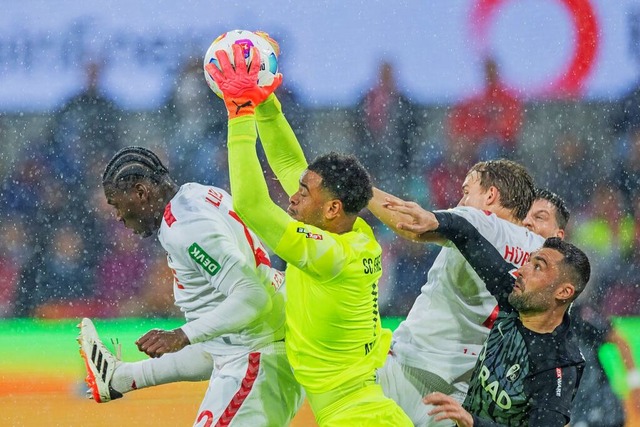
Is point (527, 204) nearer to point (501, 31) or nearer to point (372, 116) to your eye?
point (372, 116)

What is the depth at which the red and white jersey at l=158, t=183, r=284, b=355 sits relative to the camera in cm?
395

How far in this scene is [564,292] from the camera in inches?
149

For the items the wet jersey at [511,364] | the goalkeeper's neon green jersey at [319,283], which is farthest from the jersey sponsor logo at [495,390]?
the goalkeeper's neon green jersey at [319,283]

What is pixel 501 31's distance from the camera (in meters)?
11.1

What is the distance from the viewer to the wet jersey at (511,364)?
362 cm

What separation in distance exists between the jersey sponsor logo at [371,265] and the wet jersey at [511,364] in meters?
0.26

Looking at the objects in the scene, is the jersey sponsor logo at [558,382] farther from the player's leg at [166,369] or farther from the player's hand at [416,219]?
the player's leg at [166,369]

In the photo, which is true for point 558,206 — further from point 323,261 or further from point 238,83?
point 238,83

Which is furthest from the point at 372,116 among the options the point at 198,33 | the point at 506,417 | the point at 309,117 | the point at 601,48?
the point at 506,417

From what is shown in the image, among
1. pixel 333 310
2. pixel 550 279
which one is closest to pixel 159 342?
pixel 333 310

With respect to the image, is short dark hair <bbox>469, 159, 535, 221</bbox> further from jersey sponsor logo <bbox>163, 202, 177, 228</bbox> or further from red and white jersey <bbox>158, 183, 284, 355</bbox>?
jersey sponsor logo <bbox>163, 202, 177, 228</bbox>

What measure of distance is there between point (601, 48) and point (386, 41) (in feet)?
7.41

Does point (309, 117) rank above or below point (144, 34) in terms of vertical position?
below

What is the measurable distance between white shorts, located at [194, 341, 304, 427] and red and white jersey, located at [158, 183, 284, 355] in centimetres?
6
